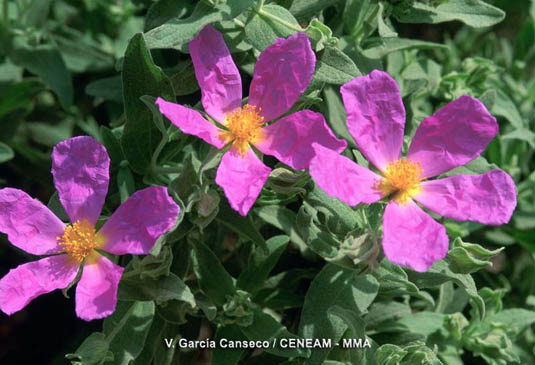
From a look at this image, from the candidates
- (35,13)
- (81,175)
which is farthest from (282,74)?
(35,13)

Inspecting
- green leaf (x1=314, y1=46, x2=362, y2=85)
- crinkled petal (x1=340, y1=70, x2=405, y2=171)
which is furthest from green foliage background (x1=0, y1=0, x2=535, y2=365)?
crinkled petal (x1=340, y1=70, x2=405, y2=171)

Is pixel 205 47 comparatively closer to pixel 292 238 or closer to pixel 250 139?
pixel 250 139

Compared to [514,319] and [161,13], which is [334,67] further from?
[514,319]

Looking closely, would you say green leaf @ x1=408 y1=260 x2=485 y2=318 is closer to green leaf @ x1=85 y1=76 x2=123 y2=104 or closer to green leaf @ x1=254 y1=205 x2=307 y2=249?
green leaf @ x1=254 y1=205 x2=307 y2=249

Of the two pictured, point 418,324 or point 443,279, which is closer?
point 443,279

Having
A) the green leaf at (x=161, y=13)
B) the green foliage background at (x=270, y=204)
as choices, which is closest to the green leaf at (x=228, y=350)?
the green foliage background at (x=270, y=204)

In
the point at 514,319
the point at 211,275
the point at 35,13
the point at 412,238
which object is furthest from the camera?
the point at 35,13

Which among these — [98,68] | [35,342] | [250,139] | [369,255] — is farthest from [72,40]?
[369,255]
